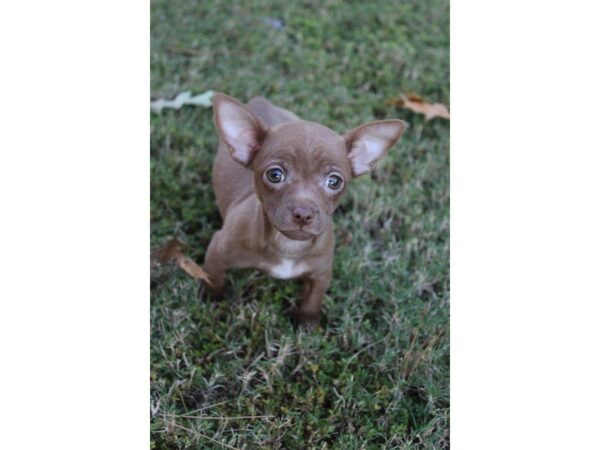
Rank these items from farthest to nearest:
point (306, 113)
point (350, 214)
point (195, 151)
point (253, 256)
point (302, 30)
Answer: point (302, 30), point (306, 113), point (195, 151), point (350, 214), point (253, 256)

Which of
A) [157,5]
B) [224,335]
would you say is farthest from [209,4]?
[224,335]

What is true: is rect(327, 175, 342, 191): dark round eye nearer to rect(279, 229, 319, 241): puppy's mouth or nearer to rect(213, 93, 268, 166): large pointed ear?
rect(279, 229, 319, 241): puppy's mouth

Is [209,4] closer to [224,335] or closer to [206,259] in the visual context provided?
[206,259]

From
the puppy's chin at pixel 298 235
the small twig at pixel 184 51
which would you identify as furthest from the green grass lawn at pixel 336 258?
the puppy's chin at pixel 298 235

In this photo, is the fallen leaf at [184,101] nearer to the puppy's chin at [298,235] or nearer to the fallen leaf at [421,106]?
the fallen leaf at [421,106]

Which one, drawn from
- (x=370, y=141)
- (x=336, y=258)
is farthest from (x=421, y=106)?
(x=370, y=141)

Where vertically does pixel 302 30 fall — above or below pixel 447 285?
above

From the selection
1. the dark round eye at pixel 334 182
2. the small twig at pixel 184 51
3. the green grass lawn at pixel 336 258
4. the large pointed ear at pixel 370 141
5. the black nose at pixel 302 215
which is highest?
the large pointed ear at pixel 370 141
